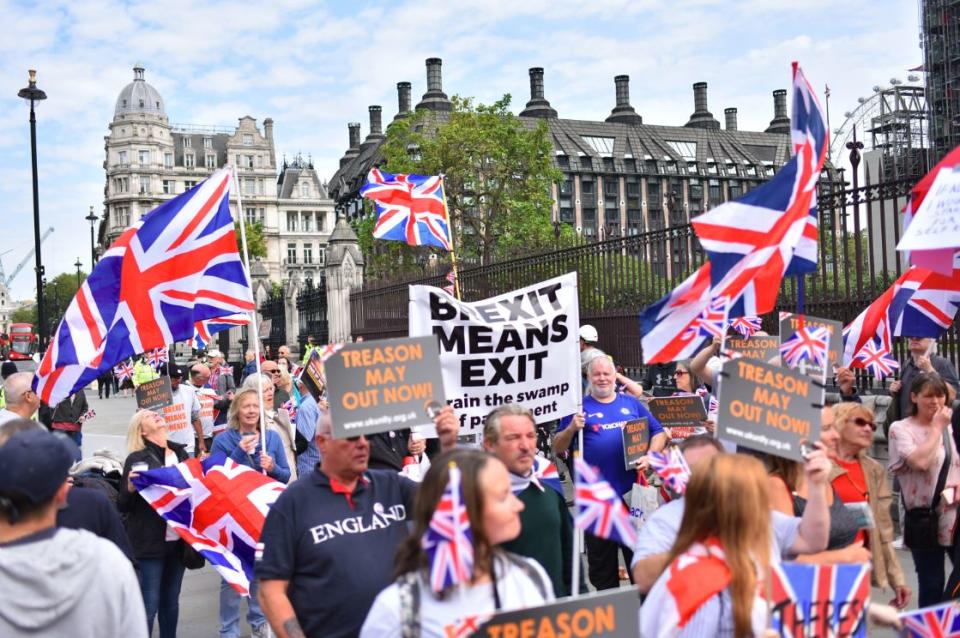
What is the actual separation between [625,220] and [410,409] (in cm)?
9125

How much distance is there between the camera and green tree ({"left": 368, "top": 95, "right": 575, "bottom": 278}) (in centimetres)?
3491

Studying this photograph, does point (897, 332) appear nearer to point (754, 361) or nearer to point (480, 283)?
point (754, 361)

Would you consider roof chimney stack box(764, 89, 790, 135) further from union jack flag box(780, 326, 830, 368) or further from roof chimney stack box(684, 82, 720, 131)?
union jack flag box(780, 326, 830, 368)

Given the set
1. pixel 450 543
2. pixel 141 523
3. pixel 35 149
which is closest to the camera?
pixel 450 543

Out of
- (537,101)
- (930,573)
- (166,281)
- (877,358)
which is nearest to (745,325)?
(877,358)

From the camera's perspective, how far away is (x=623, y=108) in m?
99.9

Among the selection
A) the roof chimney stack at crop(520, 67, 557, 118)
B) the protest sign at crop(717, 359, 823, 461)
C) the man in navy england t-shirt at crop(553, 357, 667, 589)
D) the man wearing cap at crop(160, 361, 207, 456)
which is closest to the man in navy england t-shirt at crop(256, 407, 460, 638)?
the protest sign at crop(717, 359, 823, 461)

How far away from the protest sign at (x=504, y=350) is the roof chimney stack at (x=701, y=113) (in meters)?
102

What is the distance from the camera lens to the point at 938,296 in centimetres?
721

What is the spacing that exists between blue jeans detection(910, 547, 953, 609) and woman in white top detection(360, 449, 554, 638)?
4.24m

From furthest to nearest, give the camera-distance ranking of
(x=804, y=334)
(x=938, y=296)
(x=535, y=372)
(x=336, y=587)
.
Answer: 1. (x=938, y=296)
2. (x=535, y=372)
3. (x=804, y=334)
4. (x=336, y=587)

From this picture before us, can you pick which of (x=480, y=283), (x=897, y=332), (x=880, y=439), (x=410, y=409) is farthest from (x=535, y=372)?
(x=480, y=283)

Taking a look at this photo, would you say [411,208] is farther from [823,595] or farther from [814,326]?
[823,595]

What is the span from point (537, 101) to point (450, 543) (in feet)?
295
